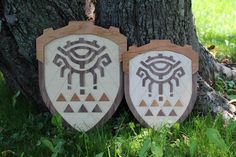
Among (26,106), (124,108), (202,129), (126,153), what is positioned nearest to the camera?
(126,153)

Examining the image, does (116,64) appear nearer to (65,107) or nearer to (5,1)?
(65,107)

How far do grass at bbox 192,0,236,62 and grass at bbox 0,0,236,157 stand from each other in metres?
1.75

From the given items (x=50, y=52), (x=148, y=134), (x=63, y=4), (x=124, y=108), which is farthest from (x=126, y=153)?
(x=63, y=4)

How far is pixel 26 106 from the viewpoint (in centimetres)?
388

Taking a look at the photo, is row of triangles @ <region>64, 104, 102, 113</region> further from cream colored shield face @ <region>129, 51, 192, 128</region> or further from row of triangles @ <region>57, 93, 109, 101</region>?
cream colored shield face @ <region>129, 51, 192, 128</region>

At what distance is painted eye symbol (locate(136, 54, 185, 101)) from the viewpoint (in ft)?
11.4

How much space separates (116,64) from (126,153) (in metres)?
0.60

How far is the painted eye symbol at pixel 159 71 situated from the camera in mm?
3486

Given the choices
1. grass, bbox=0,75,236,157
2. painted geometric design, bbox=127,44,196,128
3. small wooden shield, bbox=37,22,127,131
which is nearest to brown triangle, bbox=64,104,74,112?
small wooden shield, bbox=37,22,127,131

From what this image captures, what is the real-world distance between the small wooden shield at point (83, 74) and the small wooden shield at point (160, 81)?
0.27 ft

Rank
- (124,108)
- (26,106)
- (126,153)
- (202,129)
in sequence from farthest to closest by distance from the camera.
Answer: (26,106)
(124,108)
(202,129)
(126,153)

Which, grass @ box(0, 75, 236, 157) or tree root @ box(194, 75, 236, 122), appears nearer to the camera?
grass @ box(0, 75, 236, 157)

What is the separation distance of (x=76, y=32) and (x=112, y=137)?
67cm

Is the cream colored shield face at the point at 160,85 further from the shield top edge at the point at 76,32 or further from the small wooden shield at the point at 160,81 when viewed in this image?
the shield top edge at the point at 76,32
